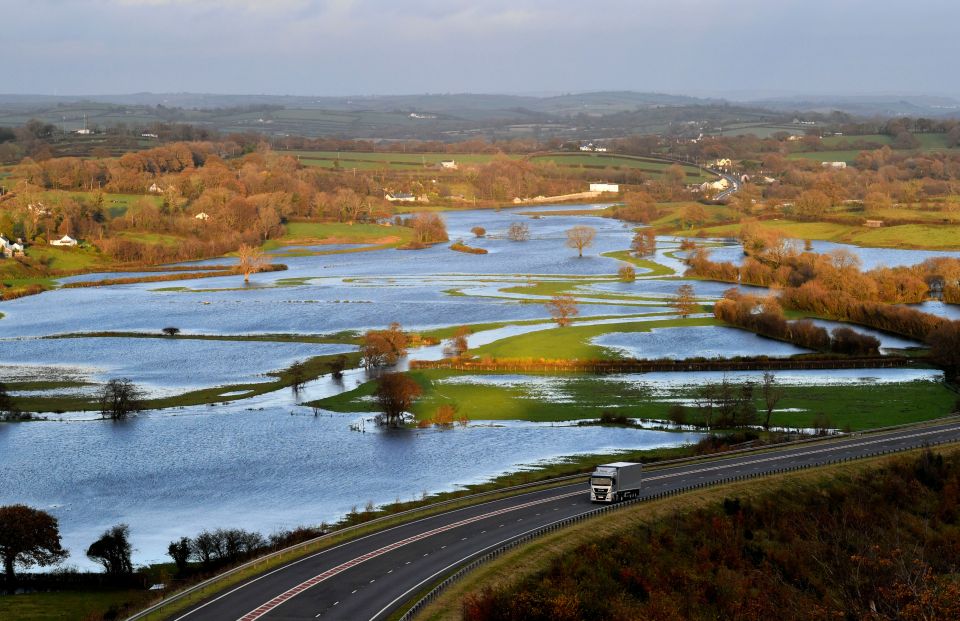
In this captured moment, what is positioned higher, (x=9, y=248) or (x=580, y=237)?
(x=9, y=248)

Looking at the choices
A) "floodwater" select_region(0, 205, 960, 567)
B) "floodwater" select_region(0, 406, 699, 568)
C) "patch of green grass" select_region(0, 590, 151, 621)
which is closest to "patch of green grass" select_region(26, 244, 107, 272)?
"floodwater" select_region(0, 205, 960, 567)

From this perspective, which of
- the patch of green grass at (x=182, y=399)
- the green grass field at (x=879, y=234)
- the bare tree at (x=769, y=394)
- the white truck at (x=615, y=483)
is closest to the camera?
the white truck at (x=615, y=483)

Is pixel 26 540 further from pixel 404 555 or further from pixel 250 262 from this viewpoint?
pixel 250 262

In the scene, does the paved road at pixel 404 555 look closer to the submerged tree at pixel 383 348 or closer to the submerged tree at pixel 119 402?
the submerged tree at pixel 119 402

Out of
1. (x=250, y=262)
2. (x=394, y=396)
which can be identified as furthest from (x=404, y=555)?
(x=250, y=262)

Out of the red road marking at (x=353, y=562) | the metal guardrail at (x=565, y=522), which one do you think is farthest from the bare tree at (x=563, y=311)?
the red road marking at (x=353, y=562)

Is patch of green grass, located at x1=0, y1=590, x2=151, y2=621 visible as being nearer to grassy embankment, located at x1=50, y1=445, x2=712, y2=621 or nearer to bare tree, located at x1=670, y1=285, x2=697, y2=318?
grassy embankment, located at x1=50, y1=445, x2=712, y2=621

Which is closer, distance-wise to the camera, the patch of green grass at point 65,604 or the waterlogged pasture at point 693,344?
the patch of green grass at point 65,604
